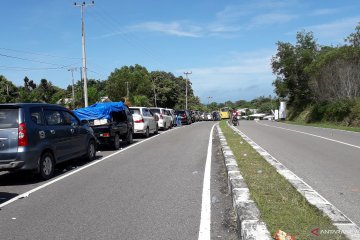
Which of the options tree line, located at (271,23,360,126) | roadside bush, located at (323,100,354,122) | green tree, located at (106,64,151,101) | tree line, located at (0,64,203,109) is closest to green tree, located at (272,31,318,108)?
tree line, located at (271,23,360,126)

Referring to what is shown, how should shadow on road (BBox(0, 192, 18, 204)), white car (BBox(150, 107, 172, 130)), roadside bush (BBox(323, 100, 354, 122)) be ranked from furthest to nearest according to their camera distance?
roadside bush (BBox(323, 100, 354, 122)) < white car (BBox(150, 107, 172, 130)) < shadow on road (BBox(0, 192, 18, 204))

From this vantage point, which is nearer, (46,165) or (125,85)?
(46,165)

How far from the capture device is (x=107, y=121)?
50.9 ft

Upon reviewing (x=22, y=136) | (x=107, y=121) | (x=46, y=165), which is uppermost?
(x=107, y=121)

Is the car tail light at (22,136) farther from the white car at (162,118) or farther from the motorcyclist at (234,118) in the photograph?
the motorcyclist at (234,118)

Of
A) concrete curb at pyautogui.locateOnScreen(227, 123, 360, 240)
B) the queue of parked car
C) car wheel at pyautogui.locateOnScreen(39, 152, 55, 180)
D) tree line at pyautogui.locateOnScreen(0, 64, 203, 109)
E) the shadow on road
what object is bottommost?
the shadow on road

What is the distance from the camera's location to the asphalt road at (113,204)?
5512 millimetres

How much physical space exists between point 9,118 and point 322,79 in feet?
125

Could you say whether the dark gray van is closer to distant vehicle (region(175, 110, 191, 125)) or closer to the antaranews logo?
the antaranews logo

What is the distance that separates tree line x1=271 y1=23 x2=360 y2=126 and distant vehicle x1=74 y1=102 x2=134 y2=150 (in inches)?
926

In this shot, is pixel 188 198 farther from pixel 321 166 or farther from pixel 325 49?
pixel 325 49

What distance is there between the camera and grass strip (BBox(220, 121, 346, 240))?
4.94 meters

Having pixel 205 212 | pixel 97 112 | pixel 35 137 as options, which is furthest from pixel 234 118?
pixel 205 212

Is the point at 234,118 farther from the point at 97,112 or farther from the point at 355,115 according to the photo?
the point at 97,112
